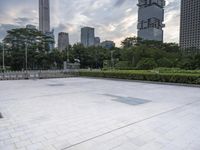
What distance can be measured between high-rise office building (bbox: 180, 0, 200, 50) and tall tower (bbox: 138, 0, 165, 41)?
914 cm

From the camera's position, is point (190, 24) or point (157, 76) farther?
point (190, 24)

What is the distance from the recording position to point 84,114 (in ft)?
15.2

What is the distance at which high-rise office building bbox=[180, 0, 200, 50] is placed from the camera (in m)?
42.7

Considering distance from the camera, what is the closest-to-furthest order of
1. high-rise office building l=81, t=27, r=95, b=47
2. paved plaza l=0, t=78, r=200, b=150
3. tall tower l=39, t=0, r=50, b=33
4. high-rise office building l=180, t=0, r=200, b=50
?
paved plaza l=0, t=78, r=200, b=150 < high-rise office building l=180, t=0, r=200, b=50 < high-rise office building l=81, t=27, r=95, b=47 < tall tower l=39, t=0, r=50, b=33

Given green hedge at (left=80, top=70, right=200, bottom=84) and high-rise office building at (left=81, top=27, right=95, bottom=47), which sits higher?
high-rise office building at (left=81, top=27, right=95, bottom=47)

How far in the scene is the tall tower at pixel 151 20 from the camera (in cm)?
5547

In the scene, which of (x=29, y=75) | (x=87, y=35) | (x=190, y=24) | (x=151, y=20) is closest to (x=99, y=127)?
(x=29, y=75)

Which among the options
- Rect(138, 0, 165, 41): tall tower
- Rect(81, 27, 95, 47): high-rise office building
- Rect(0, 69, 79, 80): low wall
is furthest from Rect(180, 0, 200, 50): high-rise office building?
Rect(81, 27, 95, 47): high-rise office building

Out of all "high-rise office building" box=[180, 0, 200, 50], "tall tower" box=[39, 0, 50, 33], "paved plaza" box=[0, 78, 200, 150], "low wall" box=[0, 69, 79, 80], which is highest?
"tall tower" box=[39, 0, 50, 33]

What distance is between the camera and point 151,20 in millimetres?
56688

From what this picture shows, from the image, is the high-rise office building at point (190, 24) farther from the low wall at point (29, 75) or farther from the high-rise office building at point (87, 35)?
the high-rise office building at point (87, 35)

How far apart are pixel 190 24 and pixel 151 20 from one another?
14152mm

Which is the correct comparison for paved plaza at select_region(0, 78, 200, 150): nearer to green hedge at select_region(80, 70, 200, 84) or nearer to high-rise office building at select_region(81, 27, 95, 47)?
green hedge at select_region(80, 70, 200, 84)

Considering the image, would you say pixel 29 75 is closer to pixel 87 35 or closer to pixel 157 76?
pixel 157 76
